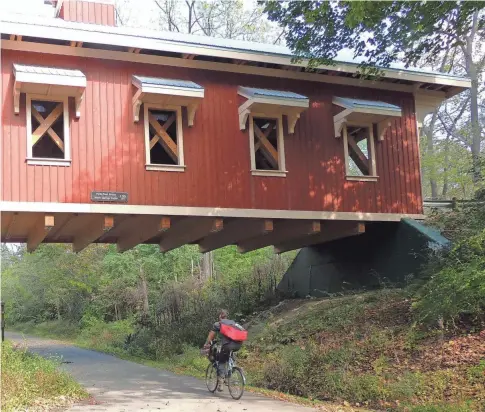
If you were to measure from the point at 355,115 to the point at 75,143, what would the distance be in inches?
299

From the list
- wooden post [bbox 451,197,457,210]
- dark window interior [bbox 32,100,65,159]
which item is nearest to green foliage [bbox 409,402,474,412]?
dark window interior [bbox 32,100,65,159]

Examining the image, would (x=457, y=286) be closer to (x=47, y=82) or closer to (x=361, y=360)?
(x=361, y=360)

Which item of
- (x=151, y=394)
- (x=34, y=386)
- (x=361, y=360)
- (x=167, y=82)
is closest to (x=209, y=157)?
(x=167, y=82)

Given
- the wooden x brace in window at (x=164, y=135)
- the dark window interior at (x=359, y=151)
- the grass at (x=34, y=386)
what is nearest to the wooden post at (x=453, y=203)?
the dark window interior at (x=359, y=151)

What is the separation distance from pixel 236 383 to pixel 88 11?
10602 millimetres

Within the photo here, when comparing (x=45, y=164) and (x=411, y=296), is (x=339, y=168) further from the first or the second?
(x=45, y=164)

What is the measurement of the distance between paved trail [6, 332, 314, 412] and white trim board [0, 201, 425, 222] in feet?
12.7

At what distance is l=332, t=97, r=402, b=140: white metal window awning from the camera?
643 inches

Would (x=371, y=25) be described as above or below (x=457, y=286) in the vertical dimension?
above

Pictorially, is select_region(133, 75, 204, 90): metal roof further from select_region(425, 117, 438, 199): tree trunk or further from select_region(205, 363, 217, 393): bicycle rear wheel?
select_region(425, 117, 438, 199): tree trunk

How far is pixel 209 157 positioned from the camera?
15250 millimetres

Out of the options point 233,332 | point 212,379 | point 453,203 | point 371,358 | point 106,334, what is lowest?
point 106,334

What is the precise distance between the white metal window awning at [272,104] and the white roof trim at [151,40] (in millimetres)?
848

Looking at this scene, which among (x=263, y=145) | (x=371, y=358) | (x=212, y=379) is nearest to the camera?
(x=212, y=379)
